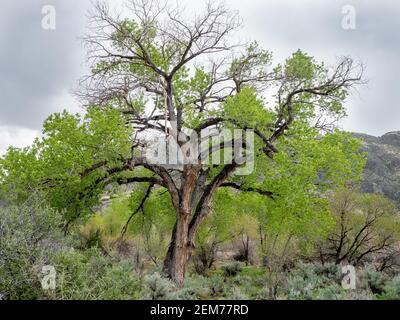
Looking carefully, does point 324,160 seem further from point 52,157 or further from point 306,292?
point 52,157

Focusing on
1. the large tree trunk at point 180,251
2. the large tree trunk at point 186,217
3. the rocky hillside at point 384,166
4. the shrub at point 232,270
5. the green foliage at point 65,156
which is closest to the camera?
the green foliage at point 65,156

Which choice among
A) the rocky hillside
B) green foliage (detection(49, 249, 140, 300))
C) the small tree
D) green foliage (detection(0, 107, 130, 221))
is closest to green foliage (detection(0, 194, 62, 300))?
green foliage (detection(49, 249, 140, 300))

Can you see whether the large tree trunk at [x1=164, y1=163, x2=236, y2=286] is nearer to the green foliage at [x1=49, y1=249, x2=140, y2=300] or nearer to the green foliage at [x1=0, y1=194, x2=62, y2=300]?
the green foliage at [x1=49, y1=249, x2=140, y2=300]

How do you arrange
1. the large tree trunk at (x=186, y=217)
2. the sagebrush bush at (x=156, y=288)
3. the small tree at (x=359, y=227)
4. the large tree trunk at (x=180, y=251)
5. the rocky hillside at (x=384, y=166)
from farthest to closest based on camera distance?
the rocky hillside at (x=384, y=166) < the small tree at (x=359, y=227) < the large tree trunk at (x=186, y=217) < the large tree trunk at (x=180, y=251) < the sagebrush bush at (x=156, y=288)

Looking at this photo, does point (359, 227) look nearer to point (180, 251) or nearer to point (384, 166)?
point (180, 251)

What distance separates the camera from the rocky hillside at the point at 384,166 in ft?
196

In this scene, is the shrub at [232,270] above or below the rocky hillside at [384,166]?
below

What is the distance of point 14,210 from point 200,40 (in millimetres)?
8933

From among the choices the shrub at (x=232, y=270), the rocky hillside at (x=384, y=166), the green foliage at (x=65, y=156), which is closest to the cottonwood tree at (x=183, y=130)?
the green foliage at (x=65, y=156)

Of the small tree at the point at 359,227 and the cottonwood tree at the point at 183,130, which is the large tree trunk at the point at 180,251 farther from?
the small tree at the point at 359,227

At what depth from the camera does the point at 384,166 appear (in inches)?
2719

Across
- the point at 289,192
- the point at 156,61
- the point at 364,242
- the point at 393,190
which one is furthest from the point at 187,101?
the point at 393,190

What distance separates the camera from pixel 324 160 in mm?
12305

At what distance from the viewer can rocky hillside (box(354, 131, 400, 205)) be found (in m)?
59.6
